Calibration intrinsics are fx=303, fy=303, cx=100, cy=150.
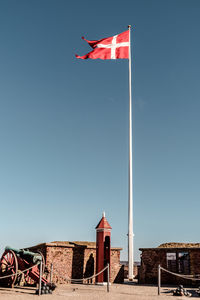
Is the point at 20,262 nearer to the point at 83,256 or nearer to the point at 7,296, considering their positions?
the point at 7,296

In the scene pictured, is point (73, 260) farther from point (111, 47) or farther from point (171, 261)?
point (111, 47)

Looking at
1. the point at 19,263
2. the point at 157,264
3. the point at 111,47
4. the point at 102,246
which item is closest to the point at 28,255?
the point at 19,263

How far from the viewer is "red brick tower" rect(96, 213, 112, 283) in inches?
691

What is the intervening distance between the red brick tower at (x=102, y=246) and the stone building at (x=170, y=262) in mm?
2918

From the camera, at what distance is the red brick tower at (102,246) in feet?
57.6

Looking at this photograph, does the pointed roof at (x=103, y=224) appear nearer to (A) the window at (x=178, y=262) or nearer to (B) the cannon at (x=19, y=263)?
(B) the cannon at (x=19, y=263)

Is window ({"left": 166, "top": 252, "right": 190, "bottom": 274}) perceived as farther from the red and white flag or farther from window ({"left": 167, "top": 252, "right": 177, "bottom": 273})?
the red and white flag

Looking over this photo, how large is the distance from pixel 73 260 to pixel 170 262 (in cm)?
635

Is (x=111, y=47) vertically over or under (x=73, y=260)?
over

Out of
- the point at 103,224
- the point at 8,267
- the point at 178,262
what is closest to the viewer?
the point at 8,267

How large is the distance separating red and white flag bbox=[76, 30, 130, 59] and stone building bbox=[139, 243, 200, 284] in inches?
499

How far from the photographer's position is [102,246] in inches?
701

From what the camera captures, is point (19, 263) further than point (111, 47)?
No

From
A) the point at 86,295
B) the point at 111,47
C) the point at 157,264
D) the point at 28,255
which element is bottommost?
the point at 86,295
